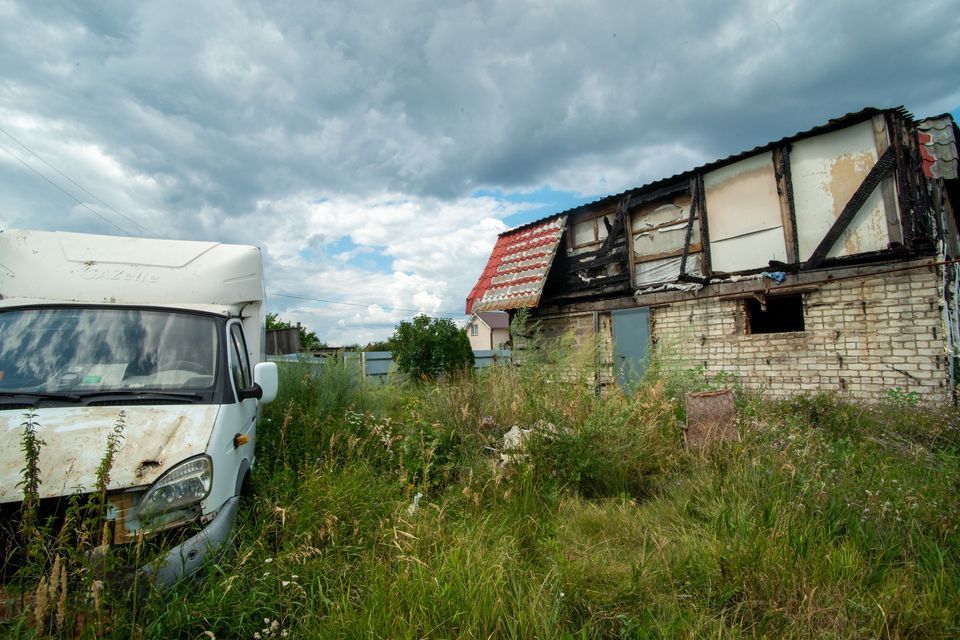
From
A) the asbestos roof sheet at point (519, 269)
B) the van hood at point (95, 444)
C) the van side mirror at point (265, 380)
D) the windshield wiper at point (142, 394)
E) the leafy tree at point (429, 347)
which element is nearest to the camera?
the van hood at point (95, 444)

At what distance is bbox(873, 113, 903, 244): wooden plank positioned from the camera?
23.8ft

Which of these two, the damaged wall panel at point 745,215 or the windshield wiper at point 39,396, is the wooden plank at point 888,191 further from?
the windshield wiper at point 39,396

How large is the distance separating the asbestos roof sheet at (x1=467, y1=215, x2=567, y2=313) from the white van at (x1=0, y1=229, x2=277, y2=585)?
738cm

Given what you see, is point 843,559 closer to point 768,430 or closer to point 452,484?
point 768,430

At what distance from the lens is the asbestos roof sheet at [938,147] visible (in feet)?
23.4

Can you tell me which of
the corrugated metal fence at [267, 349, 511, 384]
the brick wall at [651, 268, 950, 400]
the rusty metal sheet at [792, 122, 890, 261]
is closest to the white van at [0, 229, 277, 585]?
the corrugated metal fence at [267, 349, 511, 384]

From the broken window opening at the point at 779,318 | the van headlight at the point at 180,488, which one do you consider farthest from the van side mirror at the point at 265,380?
the broken window opening at the point at 779,318

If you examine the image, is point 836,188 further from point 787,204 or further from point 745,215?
point 745,215

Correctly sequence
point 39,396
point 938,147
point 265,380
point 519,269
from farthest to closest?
point 519,269 < point 938,147 < point 265,380 < point 39,396

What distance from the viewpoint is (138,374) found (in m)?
3.16

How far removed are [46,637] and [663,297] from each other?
10263mm

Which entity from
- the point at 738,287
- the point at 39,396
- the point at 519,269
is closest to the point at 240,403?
the point at 39,396

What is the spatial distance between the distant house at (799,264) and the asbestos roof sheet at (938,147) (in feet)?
0.06

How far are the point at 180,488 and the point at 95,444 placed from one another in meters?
0.53
